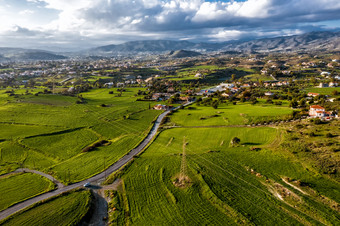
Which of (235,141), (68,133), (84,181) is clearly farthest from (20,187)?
(235,141)

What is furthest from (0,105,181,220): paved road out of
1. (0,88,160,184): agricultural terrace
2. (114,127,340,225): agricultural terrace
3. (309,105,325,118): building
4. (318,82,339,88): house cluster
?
(318,82,339,88): house cluster

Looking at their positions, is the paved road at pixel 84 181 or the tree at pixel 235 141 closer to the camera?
the paved road at pixel 84 181

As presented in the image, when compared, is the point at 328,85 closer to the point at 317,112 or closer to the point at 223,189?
the point at 317,112

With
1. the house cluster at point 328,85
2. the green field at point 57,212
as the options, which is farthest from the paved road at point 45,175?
the house cluster at point 328,85

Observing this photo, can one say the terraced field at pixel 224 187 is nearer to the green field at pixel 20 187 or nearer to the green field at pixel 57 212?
the green field at pixel 57 212

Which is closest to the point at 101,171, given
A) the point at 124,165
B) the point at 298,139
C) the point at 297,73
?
the point at 124,165

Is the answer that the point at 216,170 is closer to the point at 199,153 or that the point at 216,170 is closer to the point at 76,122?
the point at 199,153

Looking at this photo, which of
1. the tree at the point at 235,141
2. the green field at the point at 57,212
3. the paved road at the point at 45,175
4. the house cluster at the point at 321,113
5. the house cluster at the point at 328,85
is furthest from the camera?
the house cluster at the point at 328,85

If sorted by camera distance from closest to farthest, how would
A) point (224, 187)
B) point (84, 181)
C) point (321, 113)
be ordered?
point (224, 187) → point (84, 181) → point (321, 113)
